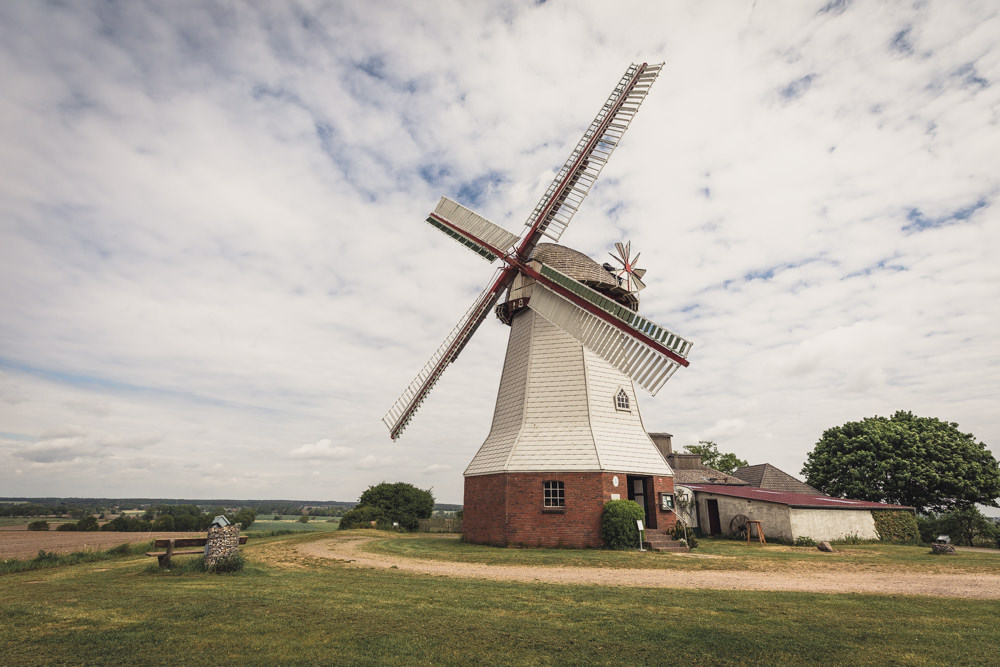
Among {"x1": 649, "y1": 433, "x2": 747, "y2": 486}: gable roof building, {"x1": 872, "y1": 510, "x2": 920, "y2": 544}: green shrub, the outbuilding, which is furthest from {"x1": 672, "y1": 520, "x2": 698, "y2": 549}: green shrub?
{"x1": 649, "y1": 433, "x2": 747, "y2": 486}: gable roof building

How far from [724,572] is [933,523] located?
1863cm

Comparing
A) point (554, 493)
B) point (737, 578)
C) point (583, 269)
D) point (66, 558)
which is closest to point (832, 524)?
point (554, 493)

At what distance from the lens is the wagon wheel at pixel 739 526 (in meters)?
23.6

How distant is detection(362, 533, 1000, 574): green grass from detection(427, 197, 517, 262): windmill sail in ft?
41.8

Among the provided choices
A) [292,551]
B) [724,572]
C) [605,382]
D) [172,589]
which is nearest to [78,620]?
[172,589]

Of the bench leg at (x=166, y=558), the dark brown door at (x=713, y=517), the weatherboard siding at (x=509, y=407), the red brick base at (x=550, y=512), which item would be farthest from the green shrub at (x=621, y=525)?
the bench leg at (x=166, y=558)

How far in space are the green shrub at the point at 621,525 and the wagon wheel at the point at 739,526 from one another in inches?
347

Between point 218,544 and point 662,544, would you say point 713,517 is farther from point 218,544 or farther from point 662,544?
point 218,544

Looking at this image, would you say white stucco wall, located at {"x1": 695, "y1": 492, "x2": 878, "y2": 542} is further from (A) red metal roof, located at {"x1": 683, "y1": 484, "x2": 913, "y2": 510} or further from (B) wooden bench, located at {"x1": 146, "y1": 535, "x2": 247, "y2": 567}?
(B) wooden bench, located at {"x1": 146, "y1": 535, "x2": 247, "y2": 567}

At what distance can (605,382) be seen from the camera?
69.2 feet

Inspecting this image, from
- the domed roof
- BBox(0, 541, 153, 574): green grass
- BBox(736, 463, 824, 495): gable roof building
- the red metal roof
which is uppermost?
the domed roof

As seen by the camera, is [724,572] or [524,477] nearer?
[724,572]

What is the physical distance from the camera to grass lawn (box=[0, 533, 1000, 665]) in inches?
226

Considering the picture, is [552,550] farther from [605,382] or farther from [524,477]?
[605,382]
